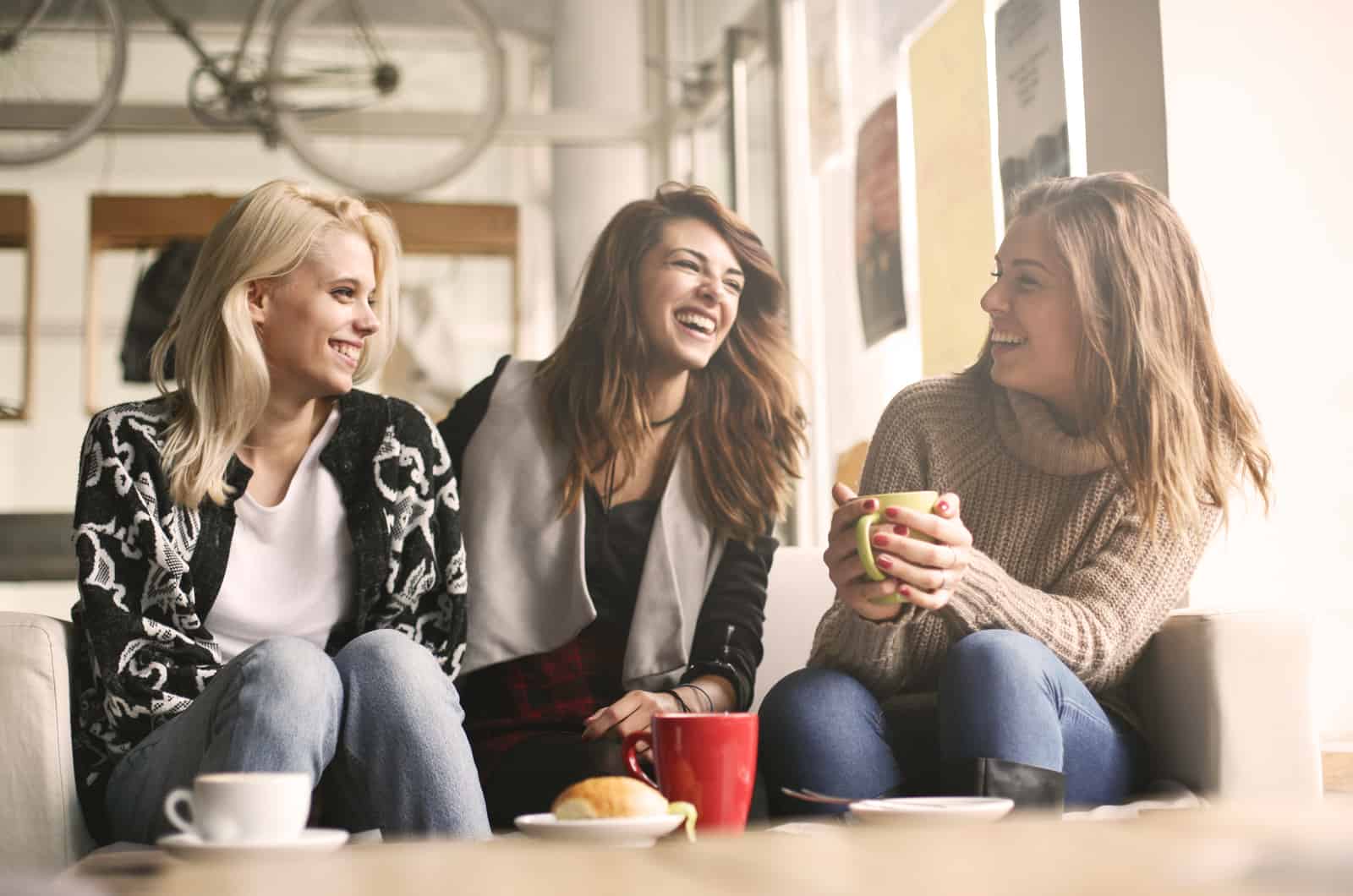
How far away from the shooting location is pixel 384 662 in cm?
125

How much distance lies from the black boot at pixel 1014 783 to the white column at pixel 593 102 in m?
2.75

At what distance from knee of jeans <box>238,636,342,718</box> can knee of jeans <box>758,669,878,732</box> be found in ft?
1.36

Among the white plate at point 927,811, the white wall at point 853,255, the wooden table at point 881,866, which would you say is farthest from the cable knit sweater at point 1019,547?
the wooden table at point 881,866

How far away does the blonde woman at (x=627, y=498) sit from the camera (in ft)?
5.11

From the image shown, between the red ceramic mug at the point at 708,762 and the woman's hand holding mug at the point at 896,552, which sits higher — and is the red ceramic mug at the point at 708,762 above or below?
below

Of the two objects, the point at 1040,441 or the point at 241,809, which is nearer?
the point at 241,809

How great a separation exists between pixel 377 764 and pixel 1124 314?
2.97 ft

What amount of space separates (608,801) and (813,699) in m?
0.52

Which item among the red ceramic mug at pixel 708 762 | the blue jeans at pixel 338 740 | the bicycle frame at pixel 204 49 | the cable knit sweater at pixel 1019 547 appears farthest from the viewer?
the bicycle frame at pixel 204 49

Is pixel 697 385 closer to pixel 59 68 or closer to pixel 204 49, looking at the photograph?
pixel 59 68

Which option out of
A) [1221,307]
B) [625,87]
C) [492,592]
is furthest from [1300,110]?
[625,87]

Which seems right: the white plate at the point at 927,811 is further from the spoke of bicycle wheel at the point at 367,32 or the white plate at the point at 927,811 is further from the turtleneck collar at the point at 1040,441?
the spoke of bicycle wheel at the point at 367,32

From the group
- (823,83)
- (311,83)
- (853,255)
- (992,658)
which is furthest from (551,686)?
(311,83)

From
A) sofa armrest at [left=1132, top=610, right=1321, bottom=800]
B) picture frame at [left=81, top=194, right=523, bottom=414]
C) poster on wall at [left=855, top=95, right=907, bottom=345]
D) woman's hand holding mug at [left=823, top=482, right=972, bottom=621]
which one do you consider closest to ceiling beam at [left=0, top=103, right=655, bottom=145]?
picture frame at [left=81, top=194, right=523, bottom=414]
